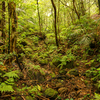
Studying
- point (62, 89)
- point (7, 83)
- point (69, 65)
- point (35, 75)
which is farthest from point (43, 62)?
point (7, 83)

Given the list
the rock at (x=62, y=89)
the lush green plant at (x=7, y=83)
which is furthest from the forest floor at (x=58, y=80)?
the lush green plant at (x=7, y=83)

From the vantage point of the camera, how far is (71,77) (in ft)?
14.4

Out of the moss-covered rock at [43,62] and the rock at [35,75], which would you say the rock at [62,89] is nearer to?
the rock at [35,75]

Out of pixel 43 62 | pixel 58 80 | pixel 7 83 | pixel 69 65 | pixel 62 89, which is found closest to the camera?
pixel 7 83

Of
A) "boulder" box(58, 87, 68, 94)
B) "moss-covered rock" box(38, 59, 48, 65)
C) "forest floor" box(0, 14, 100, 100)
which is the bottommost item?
"boulder" box(58, 87, 68, 94)

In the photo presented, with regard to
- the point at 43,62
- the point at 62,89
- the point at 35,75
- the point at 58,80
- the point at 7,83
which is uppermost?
the point at 43,62

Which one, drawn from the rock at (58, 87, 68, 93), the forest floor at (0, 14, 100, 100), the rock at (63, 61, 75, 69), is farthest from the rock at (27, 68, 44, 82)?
the rock at (63, 61, 75, 69)

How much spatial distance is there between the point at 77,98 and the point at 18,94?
2.16 m

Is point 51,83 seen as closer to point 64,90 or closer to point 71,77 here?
point 64,90

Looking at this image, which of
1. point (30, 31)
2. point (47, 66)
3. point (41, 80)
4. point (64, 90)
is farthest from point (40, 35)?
point (64, 90)

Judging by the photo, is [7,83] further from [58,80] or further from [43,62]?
[43,62]

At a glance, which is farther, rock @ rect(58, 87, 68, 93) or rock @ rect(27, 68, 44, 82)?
rock @ rect(27, 68, 44, 82)

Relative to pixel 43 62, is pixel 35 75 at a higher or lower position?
lower

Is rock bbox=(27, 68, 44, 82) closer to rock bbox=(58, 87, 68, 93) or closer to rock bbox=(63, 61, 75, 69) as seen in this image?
rock bbox=(58, 87, 68, 93)
